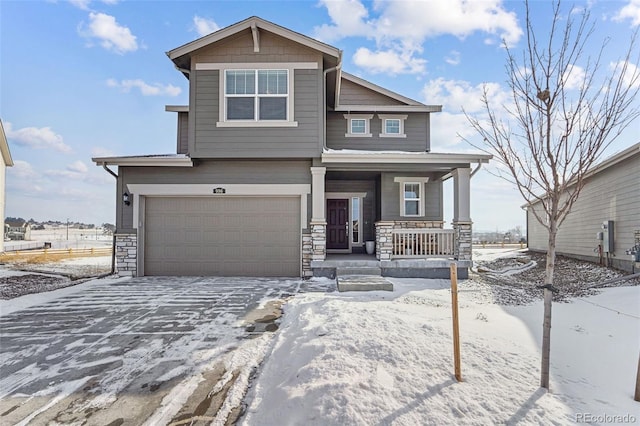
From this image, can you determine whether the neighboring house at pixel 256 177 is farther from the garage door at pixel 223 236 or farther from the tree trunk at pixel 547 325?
the tree trunk at pixel 547 325

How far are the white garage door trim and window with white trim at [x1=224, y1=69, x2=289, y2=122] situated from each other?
1.83m

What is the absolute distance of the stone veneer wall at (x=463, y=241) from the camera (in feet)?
29.8

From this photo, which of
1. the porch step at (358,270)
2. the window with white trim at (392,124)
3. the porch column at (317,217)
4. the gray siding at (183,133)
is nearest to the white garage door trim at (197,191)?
the porch column at (317,217)

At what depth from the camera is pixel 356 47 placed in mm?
11219

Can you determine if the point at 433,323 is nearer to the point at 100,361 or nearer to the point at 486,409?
the point at 486,409

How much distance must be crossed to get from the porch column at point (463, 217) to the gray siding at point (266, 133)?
398 cm

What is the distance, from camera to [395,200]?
1091cm

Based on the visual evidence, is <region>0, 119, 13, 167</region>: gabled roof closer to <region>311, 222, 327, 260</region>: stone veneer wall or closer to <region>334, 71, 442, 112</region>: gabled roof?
<region>334, 71, 442, 112</region>: gabled roof

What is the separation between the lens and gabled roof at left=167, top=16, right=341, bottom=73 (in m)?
8.89

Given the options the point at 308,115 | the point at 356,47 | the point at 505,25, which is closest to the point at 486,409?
the point at 505,25

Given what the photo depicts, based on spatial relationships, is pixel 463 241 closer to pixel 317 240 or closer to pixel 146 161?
pixel 317 240

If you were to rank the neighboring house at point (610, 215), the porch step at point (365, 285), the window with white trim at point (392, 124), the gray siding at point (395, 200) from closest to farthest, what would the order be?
the porch step at point (365, 285), the neighboring house at point (610, 215), the gray siding at point (395, 200), the window with white trim at point (392, 124)

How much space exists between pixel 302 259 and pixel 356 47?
7.21 m

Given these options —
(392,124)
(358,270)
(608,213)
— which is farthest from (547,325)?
(608,213)
